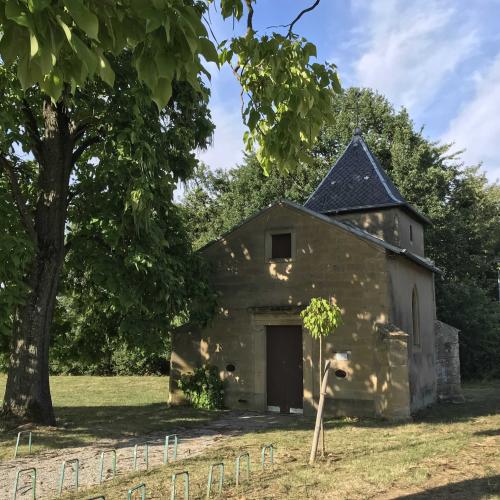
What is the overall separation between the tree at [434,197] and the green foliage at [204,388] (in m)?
15.9

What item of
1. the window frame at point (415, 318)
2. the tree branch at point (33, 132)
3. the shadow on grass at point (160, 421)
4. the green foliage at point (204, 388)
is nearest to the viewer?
the shadow on grass at point (160, 421)

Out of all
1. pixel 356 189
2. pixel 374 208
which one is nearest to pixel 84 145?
pixel 374 208

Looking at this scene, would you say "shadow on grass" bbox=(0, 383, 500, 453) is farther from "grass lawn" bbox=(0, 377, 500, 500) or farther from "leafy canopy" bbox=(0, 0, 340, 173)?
"leafy canopy" bbox=(0, 0, 340, 173)

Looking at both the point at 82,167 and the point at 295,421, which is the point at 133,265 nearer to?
the point at 82,167

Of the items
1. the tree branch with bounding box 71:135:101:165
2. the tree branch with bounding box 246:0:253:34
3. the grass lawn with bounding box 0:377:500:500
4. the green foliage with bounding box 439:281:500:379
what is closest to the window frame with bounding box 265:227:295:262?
the grass lawn with bounding box 0:377:500:500

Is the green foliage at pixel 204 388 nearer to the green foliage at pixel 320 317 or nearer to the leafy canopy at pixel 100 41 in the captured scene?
the green foliage at pixel 320 317

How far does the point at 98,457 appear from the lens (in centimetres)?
930

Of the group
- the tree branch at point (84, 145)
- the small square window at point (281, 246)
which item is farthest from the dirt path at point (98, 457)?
the tree branch at point (84, 145)

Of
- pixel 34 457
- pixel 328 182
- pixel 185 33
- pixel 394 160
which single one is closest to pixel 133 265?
pixel 34 457

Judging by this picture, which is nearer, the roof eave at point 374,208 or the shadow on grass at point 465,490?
the shadow on grass at point 465,490

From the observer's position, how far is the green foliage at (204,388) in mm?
16391

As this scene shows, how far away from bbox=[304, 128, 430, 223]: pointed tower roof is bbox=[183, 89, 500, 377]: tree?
7421 mm

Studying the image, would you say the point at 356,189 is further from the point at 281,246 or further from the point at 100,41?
the point at 100,41

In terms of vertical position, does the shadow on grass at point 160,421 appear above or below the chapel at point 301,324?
below
